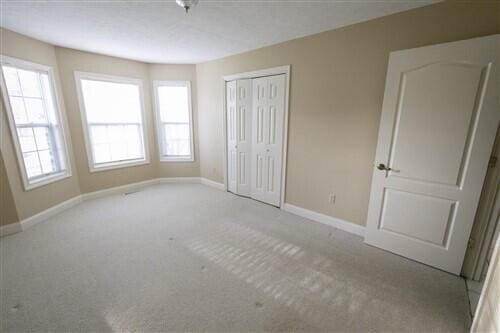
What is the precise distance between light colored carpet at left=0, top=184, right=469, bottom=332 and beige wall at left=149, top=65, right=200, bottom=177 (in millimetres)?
1861

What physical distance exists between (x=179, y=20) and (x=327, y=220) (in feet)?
10.1

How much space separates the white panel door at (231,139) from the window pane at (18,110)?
9.48 ft

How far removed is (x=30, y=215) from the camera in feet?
9.46

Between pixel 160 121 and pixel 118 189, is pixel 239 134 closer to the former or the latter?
pixel 160 121

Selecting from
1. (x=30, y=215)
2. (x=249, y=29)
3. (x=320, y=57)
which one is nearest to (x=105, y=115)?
(x=30, y=215)

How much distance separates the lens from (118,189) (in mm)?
4172

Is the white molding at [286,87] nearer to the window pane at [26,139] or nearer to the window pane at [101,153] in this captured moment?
the window pane at [101,153]

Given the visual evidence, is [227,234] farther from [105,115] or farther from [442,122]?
[105,115]

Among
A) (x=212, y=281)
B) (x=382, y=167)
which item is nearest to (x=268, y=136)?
(x=382, y=167)

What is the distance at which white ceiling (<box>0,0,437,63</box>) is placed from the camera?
201cm

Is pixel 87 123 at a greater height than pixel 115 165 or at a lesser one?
greater

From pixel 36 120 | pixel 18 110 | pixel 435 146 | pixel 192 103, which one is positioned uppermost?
pixel 192 103

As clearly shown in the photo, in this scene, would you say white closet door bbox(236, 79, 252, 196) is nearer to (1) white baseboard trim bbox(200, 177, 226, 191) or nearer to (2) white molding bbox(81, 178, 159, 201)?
(1) white baseboard trim bbox(200, 177, 226, 191)

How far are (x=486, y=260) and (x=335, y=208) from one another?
4.57ft
